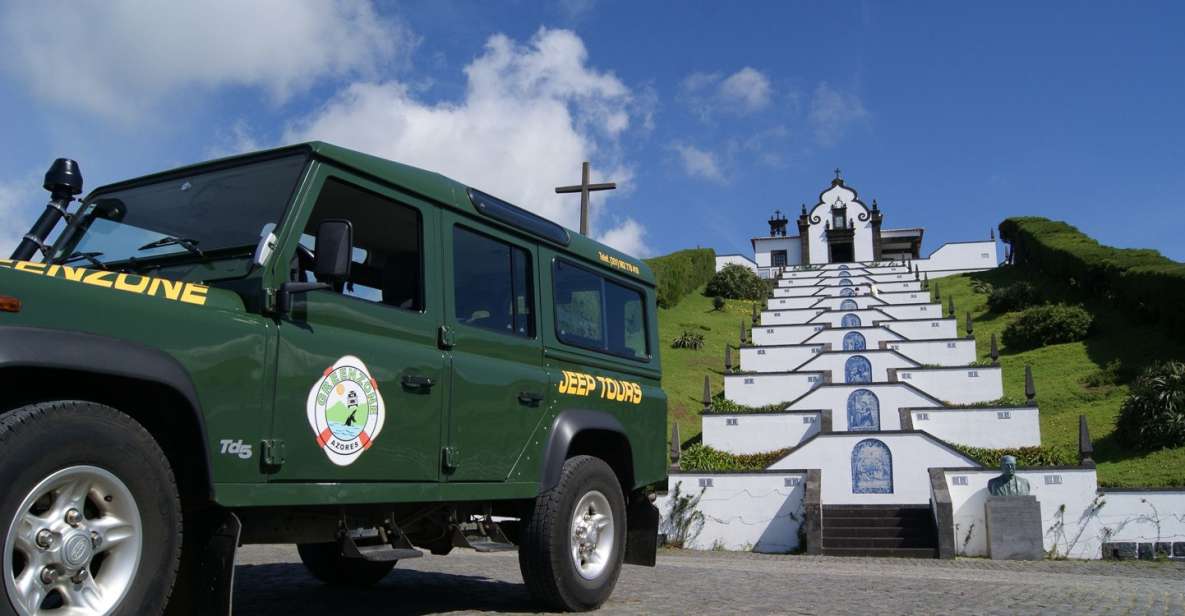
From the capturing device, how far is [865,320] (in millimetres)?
45188

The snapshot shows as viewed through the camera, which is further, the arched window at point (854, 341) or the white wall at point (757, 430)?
the arched window at point (854, 341)

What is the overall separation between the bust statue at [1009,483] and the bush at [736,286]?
4292 cm

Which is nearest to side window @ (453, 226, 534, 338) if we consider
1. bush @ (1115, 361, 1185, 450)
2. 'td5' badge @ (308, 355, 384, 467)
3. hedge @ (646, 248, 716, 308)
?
'td5' badge @ (308, 355, 384, 467)

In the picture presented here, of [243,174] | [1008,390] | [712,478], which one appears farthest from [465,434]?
[1008,390]

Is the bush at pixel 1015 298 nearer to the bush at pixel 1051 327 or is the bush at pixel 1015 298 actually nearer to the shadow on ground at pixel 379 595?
the bush at pixel 1051 327

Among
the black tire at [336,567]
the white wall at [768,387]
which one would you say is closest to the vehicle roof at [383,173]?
the black tire at [336,567]

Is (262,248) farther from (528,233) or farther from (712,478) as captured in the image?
(712,478)

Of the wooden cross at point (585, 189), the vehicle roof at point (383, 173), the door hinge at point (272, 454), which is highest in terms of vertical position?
the wooden cross at point (585, 189)

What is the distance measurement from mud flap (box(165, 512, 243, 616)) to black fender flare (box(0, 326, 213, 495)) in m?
A: 0.21

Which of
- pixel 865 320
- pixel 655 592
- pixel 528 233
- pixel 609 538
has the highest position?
pixel 865 320

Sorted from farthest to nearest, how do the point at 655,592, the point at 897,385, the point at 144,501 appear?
the point at 897,385 → the point at 655,592 → the point at 144,501

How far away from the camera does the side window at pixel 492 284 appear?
5562mm

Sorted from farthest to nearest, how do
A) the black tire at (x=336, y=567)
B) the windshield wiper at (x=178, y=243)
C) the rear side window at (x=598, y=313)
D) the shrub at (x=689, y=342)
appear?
the shrub at (x=689, y=342), the black tire at (x=336, y=567), the rear side window at (x=598, y=313), the windshield wiper at (x=178, y=243)

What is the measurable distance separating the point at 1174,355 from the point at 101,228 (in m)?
34.7
